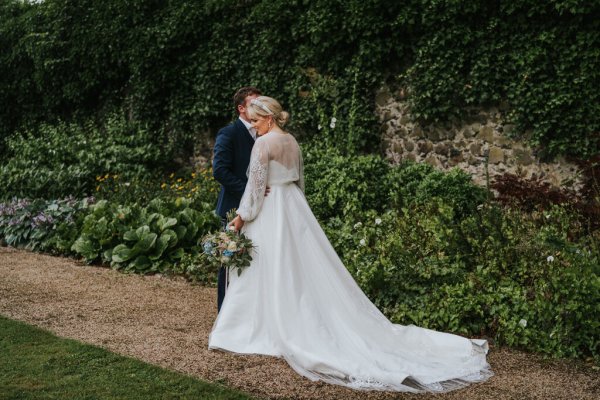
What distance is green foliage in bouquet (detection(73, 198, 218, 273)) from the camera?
8.09m

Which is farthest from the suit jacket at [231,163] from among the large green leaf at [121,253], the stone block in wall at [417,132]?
the stone block in wall at [417,132]

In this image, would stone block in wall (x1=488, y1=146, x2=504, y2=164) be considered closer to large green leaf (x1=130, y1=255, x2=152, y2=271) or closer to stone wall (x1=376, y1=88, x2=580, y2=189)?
stone wall (x1=376, y1=88, x2=580, y2=189)

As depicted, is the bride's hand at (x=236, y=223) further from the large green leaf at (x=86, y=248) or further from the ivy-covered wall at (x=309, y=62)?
the ivy-covered wall at (x=309, y=62)

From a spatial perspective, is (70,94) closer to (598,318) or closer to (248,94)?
(248,94)

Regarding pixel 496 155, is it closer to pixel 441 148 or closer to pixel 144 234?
pixel 441 148

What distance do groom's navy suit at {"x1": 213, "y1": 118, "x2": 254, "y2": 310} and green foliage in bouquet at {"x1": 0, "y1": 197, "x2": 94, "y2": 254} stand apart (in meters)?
4.34

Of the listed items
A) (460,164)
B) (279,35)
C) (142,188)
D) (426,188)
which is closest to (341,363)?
(426,188)

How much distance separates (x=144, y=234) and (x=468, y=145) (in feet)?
14.7

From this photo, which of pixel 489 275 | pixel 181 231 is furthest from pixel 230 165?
pixel 181 231

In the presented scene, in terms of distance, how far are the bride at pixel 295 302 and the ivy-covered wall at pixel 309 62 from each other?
439cm

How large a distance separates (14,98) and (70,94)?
258 centimetres

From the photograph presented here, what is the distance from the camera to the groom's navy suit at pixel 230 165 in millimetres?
5355

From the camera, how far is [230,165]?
216 inches

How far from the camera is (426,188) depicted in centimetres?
809
